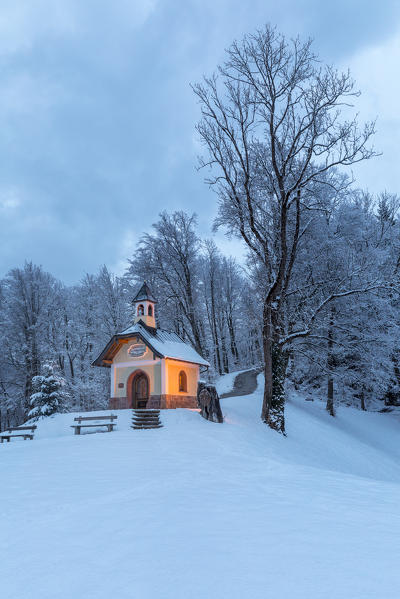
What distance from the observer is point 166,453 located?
33.3ft

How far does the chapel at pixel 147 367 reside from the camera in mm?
20109

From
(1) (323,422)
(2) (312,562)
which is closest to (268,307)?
(1) (323,422)

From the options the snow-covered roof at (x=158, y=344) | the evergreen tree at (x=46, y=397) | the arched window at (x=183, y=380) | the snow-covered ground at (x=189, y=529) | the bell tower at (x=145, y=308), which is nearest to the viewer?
the snow-covered ground at (x=189, y=529)

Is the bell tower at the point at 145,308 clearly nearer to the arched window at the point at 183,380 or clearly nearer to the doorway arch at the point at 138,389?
the doorway arch at the point at 138,389

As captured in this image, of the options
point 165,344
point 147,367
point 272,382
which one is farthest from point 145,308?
point 272,382

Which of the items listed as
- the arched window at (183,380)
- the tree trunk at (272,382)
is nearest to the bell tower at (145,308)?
the arched window at (183,380)

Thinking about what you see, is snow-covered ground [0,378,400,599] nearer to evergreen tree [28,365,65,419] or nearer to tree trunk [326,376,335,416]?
evergreen tree [28,365,65,419]

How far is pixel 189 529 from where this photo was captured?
14.0 ft

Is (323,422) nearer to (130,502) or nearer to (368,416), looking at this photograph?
(368,416)

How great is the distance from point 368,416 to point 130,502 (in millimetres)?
22650

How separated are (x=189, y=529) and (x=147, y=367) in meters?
16.6

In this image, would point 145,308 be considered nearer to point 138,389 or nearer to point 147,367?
point 147,367

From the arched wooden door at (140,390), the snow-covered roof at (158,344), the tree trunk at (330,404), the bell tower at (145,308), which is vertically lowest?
the tree trunk at (330,404)

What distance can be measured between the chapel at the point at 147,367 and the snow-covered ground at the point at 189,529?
9.93 metres
